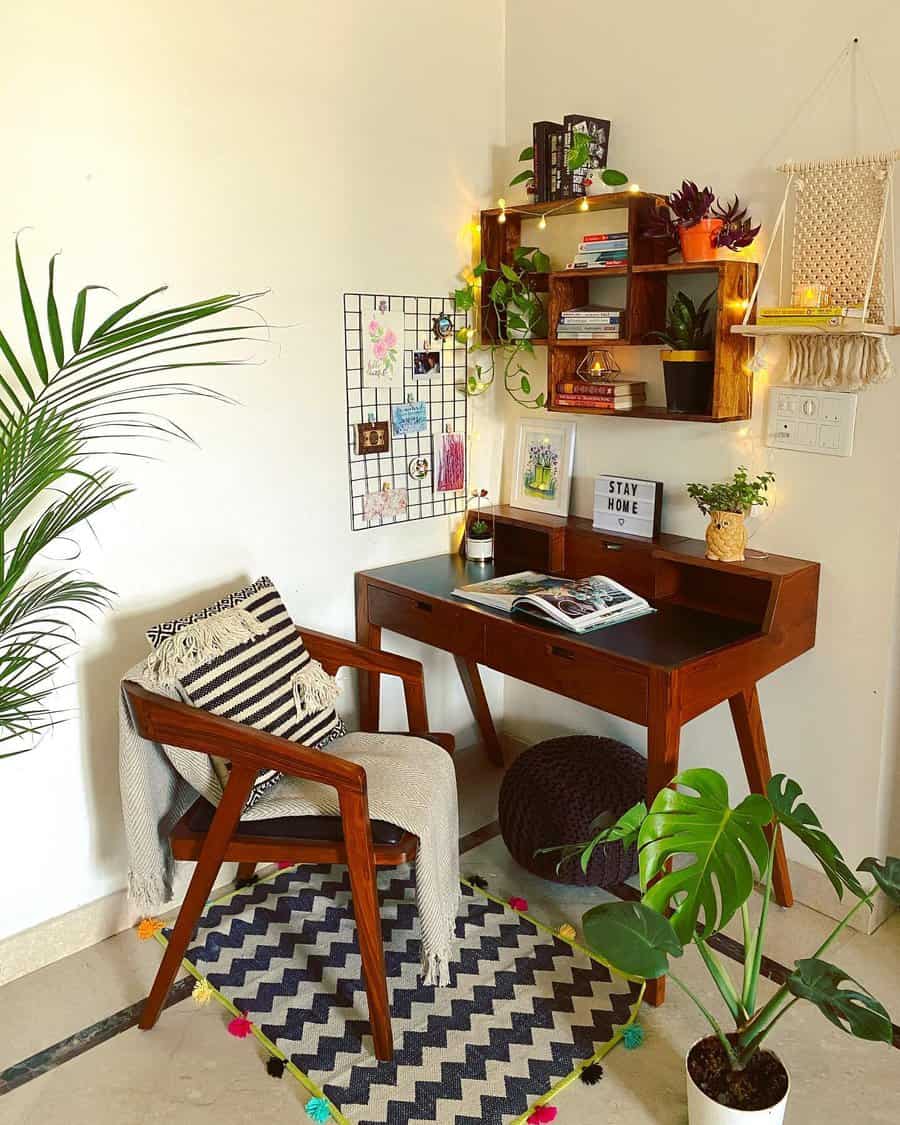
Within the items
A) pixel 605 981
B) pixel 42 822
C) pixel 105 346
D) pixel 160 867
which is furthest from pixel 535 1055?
pixel 105 346

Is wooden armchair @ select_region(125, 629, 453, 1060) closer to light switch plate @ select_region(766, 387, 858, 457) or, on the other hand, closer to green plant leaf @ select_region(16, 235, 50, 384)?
green plant leaf @ select_region(16, 235, 50, 384)

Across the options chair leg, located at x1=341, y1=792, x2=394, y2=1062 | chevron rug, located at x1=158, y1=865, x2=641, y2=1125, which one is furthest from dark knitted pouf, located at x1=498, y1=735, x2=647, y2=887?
chair leg, located at x1=341, y1=792, x2=394, y2=1062

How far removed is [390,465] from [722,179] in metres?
1.11

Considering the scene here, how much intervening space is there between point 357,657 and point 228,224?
106 cm

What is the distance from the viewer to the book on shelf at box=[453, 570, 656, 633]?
7.52 ft

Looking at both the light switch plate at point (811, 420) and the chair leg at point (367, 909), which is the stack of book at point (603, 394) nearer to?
the light switch plate at point (811, 420)

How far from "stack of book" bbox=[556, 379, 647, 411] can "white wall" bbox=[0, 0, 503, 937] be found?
1.54ft

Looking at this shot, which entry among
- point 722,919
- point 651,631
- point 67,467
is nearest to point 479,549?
point 651,631

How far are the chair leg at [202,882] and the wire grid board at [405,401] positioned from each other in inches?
38.7

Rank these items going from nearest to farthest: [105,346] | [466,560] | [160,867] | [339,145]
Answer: [105,346] < [160,867] < [339,145] < [466,560]

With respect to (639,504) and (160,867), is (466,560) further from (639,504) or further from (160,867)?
(160,867)

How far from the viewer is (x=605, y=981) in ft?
7.25

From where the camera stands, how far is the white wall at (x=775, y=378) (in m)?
2.22

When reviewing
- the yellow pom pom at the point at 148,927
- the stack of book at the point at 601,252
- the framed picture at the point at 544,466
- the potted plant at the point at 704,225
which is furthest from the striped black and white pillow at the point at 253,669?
the potted plant at the point at 704,225
